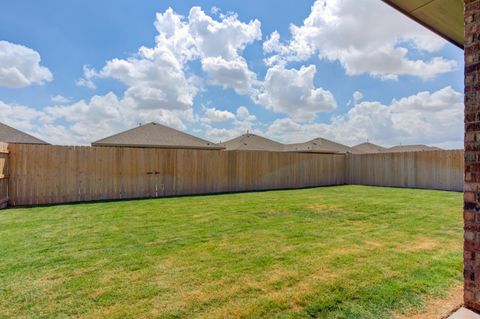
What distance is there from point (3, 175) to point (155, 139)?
795cm

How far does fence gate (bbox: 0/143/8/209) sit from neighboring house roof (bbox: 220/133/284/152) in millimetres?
13880

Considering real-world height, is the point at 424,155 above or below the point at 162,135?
below

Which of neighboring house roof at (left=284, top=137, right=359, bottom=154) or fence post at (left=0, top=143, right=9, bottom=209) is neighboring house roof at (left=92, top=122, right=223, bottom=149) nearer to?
fence post at (left=0, top=143, right=9, bottom=209)

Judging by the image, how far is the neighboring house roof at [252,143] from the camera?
68.8ft

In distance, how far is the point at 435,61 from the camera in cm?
829

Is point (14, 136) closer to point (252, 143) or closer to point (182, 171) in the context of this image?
point (182, 171)

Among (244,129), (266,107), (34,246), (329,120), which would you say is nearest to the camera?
(34,246)

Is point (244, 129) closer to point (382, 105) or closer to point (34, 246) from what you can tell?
point (382, 105)

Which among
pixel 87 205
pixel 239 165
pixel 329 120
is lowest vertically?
pixel 87 205

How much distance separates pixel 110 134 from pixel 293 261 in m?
14.4

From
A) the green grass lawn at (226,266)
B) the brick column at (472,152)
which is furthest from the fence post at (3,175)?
the brick column at (472,152)

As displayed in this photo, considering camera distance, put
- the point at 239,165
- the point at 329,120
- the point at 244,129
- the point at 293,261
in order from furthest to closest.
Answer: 1. the point at 244,129
2. the point at 329,120
3. the point at 239,165
4. the point at 293,261

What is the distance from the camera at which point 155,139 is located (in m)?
15.1

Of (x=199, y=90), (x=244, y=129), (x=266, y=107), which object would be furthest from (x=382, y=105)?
(x=244, y=129)
